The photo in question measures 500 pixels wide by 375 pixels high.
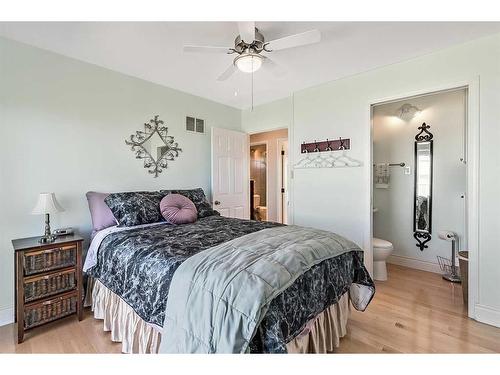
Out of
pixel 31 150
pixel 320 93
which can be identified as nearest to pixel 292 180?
pixel 320 93

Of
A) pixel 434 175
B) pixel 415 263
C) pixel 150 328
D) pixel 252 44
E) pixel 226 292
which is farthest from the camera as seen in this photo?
pixel 415 263

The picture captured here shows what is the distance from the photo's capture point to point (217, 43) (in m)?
2.14

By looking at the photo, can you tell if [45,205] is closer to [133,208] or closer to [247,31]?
[133,208]

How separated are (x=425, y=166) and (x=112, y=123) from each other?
3918 millimetres

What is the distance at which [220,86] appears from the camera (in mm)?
3199

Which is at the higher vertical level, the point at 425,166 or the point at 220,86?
the point at 220,86

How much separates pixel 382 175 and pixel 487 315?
6.53 ft

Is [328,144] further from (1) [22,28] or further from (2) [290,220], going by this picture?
(1) [22,28]

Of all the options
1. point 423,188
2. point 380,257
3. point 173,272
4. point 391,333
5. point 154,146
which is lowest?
point 391,333

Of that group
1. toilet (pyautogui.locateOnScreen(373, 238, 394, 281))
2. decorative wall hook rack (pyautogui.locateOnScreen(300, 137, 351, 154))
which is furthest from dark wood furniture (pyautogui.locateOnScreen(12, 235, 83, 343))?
toilet (pyautogui.locateOnScreen(373, 238, 394, 281))

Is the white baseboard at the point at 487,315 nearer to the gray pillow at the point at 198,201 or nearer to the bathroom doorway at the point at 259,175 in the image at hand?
the gray pillow at the point at 198,201

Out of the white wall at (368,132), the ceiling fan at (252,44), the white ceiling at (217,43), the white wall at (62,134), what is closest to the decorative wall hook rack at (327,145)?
the white wall at (368,132)

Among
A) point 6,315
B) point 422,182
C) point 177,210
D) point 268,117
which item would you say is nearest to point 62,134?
point 177,210

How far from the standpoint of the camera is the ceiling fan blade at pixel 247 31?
1.68 meters
